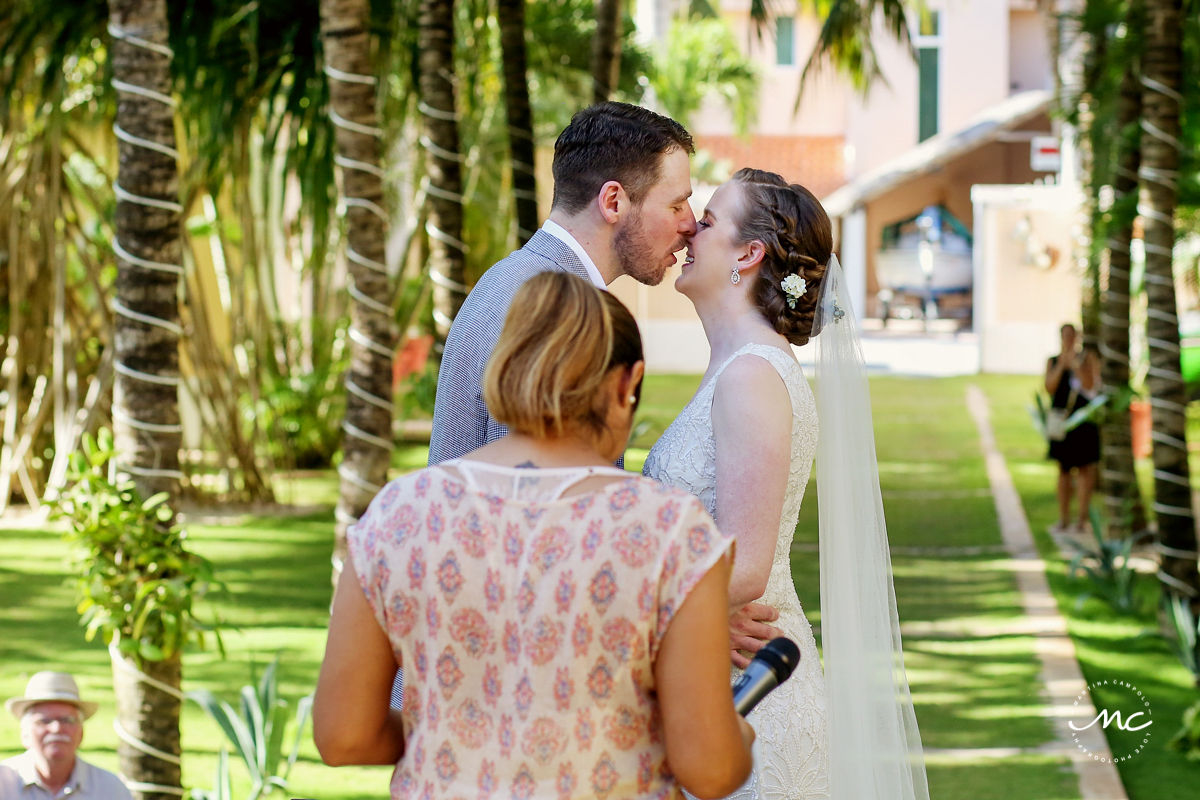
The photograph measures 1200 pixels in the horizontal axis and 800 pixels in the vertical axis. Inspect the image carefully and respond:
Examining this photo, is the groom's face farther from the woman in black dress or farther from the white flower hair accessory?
the woman in black dress

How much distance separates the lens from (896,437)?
17031mm

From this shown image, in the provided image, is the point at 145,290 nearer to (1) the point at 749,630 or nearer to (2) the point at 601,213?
(2) the point at 601,213

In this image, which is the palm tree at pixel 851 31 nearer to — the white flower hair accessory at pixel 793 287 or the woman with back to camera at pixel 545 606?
the white flower hair accessory at pixel 793 287

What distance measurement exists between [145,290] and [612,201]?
6.51ft

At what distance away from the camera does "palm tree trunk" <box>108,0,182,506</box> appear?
160 inches

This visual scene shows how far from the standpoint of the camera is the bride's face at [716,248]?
2756 millimetres

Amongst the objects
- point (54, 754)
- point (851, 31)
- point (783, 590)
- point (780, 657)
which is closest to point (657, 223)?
point (783, 590)

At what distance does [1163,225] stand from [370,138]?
4.17 meters

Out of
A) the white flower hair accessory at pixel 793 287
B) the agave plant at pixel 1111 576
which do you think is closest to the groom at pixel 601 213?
the white flower hair accessory at pixel 793 287

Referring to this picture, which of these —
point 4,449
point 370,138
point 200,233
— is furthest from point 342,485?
point 200,233

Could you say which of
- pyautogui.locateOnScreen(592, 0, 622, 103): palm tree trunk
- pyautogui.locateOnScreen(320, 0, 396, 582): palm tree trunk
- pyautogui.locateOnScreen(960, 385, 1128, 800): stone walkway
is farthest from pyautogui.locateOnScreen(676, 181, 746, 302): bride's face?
pyautogui.locateOnScreen(592, 0, 622, 103): palm tree trunk

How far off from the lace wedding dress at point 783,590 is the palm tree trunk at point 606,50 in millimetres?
7954

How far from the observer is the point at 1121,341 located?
9.77 m

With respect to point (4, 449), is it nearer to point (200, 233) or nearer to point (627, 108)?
point (200, 233)
